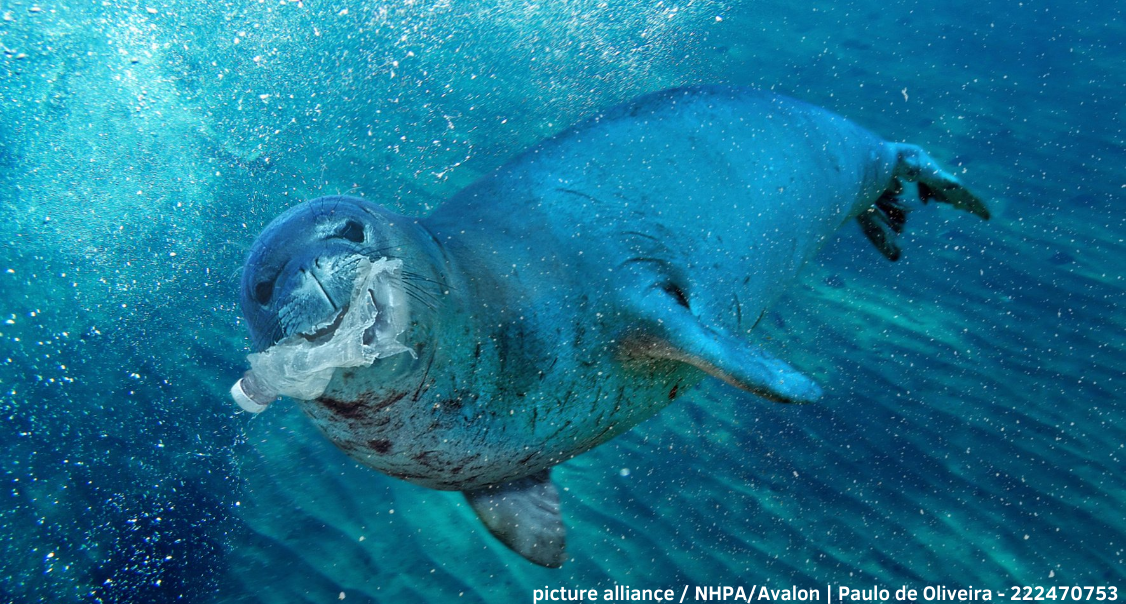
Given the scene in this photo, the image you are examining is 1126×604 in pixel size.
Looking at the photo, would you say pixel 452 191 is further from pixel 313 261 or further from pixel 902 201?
pixel 313 261

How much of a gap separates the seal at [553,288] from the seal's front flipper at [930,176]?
85cm

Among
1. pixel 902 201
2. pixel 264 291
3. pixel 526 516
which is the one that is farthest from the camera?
pixel 902 201

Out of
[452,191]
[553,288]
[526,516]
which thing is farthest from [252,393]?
[452,191]

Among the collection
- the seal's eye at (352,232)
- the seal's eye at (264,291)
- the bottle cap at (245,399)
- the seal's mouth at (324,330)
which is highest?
the seal's eye at (352,232)

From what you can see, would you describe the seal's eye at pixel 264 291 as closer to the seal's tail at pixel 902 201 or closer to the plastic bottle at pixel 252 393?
the plastic bottle at pixel 252 393

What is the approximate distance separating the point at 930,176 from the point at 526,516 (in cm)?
311

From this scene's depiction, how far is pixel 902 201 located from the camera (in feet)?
13.6

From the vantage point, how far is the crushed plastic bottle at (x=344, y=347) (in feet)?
5.21

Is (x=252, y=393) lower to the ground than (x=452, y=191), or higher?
higher

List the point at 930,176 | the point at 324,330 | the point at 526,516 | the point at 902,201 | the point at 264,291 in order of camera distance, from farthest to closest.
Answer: the point at 902,201
the point at 930,176
the point at 526,516
the point at 264,291
the point at 324,330

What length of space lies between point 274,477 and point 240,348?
200 cm

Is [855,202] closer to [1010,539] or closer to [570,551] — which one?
[1010,539]

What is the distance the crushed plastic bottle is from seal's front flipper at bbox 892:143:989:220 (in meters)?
3.34

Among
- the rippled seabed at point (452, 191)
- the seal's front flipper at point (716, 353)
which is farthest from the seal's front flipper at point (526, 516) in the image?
the rippled seabed at point (452, 191)
